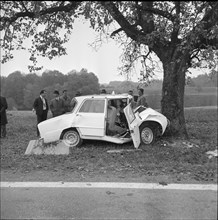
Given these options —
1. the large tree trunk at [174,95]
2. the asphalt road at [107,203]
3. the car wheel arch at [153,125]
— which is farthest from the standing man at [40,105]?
the asphalt road at [107,203]

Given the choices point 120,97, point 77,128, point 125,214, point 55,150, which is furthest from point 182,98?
point 125,214

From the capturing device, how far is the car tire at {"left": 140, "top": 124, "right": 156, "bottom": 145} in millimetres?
7715

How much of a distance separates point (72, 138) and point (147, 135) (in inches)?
81.1

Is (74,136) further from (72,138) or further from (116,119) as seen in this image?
(116,119)

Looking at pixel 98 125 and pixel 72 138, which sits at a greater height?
pixel 98 125

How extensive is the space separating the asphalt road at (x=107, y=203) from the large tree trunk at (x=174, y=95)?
4.04m

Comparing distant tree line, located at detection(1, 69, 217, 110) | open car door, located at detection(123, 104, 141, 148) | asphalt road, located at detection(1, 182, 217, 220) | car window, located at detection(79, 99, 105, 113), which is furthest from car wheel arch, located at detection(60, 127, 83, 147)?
asphalt road, located at detection(1, 182, 217, 220)

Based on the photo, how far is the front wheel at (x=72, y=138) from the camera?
Result: 7.80 meters

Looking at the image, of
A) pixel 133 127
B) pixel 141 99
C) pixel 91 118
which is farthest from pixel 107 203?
pixel 141 99

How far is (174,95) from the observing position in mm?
8211

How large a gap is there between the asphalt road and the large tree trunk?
13.2ft

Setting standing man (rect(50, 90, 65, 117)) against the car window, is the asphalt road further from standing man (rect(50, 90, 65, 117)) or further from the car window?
standing man (rect(50, 90, 65, 117))

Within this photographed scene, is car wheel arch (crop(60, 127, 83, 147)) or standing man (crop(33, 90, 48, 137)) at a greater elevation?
standing man (crop(33, 90, 48, 137))

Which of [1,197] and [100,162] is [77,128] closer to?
[100,162]
